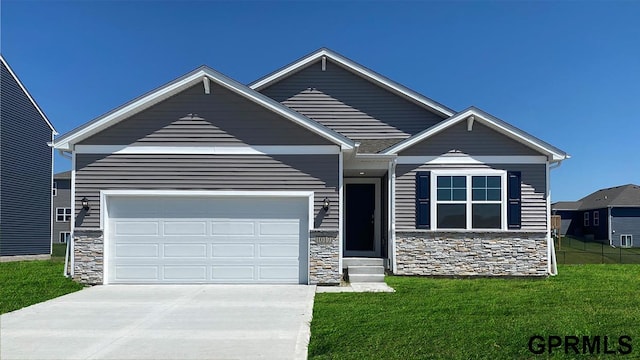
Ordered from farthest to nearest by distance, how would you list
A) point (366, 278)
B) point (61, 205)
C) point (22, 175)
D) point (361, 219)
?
1. point (61, 205)
2. point (22, 175)
3. point (361, 219)
4. point (366, 278)

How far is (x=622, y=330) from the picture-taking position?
7.12 m

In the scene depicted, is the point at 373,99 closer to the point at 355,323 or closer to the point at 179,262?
the point at 179,262

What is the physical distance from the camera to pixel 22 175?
77.4 feet

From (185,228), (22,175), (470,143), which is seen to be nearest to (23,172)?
(22,175)

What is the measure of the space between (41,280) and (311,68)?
9066mm

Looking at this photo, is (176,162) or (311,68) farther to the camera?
(311,68)

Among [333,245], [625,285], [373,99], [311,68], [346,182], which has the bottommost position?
[625,285]

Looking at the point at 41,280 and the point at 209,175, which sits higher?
the point at 209,175

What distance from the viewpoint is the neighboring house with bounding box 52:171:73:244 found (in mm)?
33906

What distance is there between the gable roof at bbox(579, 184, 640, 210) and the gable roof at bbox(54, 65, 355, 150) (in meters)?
31.1

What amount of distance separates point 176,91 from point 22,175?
51.5 ft

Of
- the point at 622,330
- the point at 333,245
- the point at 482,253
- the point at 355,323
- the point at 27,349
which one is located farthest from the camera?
the point at 482,253

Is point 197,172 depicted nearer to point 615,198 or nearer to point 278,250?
point 278,250

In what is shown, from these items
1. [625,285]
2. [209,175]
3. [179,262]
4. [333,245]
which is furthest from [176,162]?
[625,285]
